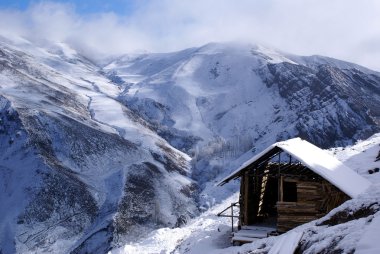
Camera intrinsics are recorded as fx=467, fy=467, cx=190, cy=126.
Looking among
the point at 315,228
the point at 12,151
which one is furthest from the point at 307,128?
the point at 315,228

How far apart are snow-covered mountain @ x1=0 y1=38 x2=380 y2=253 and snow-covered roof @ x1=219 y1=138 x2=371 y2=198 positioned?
36248 millimetres

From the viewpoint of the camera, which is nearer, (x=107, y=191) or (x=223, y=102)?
(x=107, y=191)

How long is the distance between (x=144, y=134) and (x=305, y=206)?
8867 centimetres

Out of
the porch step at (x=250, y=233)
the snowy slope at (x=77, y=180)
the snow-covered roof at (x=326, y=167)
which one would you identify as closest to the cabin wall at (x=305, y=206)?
the snow-covered roof at (x=326, y=167)

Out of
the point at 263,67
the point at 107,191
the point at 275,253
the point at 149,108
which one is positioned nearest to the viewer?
the point at 275,253

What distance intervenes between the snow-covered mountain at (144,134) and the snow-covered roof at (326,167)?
36248mm

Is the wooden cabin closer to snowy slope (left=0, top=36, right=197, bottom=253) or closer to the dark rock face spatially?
snowy slope (left=0, top=36, right=197, bottom=253)

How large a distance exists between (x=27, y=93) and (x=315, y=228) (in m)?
111

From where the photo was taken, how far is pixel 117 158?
294 feet

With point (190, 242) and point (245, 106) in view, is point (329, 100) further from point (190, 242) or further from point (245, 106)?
point (190, 242)

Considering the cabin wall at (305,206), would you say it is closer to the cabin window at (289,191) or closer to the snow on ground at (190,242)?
the snow on ground at (190,242)

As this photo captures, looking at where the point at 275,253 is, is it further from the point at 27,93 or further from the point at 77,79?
the point at 77,79

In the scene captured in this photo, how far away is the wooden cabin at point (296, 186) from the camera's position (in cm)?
2373

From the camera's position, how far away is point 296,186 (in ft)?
88.6
